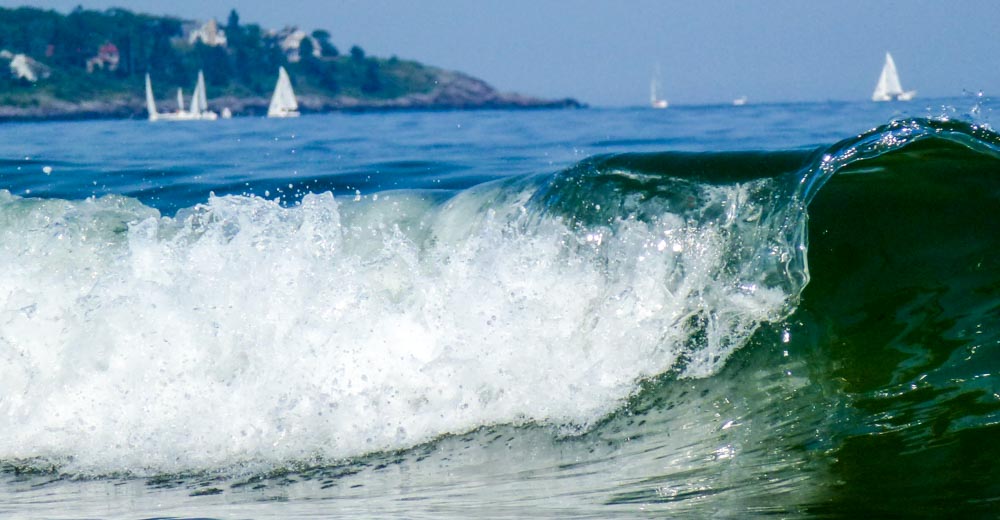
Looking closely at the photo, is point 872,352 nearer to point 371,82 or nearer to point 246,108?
point 246,108

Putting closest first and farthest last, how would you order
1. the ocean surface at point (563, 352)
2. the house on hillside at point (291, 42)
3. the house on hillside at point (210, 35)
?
the ocean surface at point (563, 352)
the house on hillside at point (210, 35)
the house on hillside at point (291, 42)

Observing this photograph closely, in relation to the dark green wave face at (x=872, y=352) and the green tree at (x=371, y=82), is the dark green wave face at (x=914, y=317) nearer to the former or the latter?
the dark green wave face at (x=872, y=352)

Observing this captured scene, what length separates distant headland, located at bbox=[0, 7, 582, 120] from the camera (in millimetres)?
87188

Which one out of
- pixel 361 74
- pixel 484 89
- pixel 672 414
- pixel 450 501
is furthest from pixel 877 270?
pixel 484 89

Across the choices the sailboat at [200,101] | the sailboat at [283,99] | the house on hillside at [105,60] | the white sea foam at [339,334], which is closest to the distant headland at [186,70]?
the house on hillside at [105,60]

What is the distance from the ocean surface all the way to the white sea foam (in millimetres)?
11

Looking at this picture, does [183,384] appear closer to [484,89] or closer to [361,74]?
[361,74]

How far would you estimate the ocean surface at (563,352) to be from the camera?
3.28 meters

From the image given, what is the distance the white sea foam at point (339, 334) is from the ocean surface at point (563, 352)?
1cm

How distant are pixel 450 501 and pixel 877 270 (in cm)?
203

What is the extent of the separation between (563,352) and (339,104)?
109m

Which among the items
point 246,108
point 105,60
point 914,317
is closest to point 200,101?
point 246,108

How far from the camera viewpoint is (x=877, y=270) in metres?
4.11

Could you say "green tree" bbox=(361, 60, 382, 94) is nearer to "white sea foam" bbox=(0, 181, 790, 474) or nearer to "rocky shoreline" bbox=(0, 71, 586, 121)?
"rocky shoreline" bbox=(0, 71, 586, 121)
